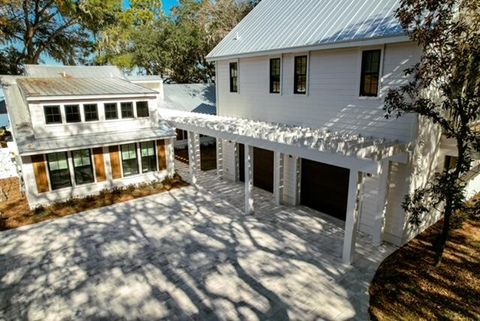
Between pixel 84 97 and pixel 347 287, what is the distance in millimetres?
12597

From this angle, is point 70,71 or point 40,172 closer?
point 40,172

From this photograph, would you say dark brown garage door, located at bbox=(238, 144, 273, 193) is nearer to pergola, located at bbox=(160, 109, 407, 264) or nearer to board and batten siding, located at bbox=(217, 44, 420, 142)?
board and batten siding, located at bbox=(217, 44, 420, 142)

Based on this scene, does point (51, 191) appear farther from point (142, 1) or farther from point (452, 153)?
point (142, 1)

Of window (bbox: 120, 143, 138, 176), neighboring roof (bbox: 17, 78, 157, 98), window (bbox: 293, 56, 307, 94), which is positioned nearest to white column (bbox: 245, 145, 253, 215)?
window (bbox: 293, 56, 307, 94)

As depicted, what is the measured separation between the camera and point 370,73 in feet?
29.0

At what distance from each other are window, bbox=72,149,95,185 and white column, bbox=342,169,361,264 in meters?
11.1

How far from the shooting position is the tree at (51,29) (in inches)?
1043

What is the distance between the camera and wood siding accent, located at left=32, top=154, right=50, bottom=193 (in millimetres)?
11906

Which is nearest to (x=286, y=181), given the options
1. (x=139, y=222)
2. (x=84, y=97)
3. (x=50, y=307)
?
(x=139, y=222)

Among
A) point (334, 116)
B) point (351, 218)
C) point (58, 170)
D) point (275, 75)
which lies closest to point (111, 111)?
point (58, 170)

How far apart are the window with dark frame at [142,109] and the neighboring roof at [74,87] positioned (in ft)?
1.93

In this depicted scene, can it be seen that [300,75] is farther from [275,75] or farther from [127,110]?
[127,110]

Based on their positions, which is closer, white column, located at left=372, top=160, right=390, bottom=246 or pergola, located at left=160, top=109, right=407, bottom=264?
pergola, located at left=160, top=109, right=407, bottom=264

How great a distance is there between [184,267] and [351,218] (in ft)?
15.6
